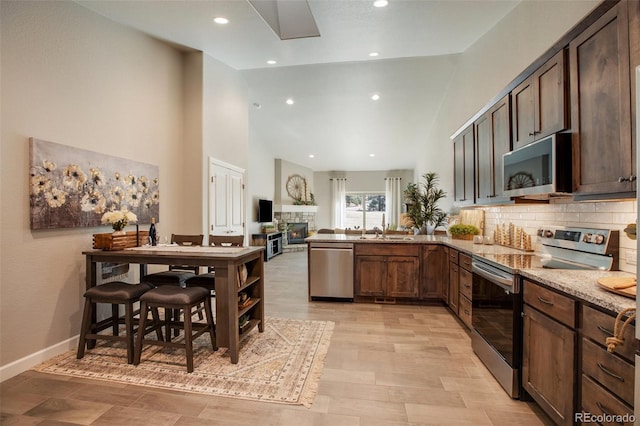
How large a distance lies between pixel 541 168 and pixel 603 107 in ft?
1.69

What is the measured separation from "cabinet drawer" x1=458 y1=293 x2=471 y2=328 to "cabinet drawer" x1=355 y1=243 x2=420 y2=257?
0.88 meters

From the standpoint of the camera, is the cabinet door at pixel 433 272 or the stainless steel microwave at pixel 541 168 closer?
the stainless steel microwave at pixel 541 168

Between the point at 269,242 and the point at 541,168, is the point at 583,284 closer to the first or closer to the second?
the point at 541,168

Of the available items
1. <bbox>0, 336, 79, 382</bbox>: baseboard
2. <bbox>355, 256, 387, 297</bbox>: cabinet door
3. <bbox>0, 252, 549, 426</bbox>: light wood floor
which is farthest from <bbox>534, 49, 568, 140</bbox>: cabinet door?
<bbox>0, 336, 79, 382</bbox>: baseboard

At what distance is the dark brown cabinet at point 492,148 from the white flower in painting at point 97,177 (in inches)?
156

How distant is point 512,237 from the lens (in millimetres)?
3100

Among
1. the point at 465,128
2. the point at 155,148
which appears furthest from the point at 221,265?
the point at 465,128

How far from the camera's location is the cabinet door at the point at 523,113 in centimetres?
232

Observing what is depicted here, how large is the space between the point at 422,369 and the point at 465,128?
298 cm

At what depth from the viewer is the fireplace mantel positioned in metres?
9.21

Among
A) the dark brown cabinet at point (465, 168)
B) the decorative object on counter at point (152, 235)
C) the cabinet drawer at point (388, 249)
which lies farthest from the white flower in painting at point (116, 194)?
the dark brown cabinet at point (465, 168)

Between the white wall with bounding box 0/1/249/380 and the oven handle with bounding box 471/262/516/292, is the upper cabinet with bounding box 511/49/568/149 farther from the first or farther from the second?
the white wall with bounding box 0/1/249/380

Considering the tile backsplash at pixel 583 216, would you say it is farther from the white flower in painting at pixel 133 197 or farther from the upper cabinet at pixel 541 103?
the white flower in painting at pixel 133 197

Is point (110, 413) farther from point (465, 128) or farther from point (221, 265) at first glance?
point (465, 128)
